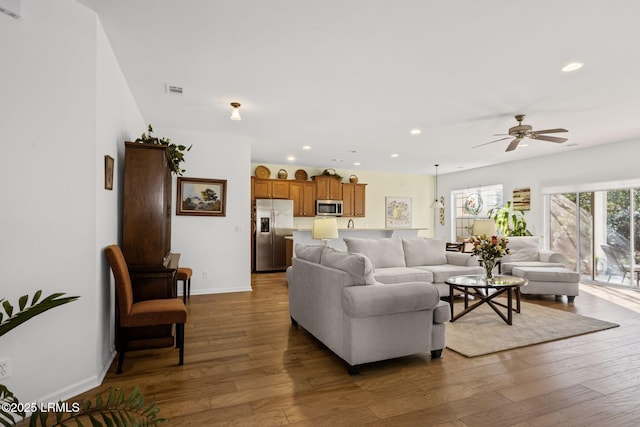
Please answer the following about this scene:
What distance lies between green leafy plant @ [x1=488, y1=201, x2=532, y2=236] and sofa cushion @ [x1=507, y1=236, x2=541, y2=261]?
4.65 feet

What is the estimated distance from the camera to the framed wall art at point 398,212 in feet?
33.0

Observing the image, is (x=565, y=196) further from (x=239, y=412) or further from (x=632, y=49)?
(x=239, y=412)

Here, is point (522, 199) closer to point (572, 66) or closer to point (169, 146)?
point (572, 66)

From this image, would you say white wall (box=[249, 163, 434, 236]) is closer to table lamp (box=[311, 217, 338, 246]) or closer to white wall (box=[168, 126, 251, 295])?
white wall (box=[168, 126, 251, 295])

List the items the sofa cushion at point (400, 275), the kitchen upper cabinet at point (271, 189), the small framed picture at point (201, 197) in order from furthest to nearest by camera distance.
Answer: the kitchen upper cabinet at point (271, 189)
the small framed picture at point (201, 197)
the sofa cushion at point (400, 275)

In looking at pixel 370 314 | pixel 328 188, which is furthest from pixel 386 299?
pixel 328 188

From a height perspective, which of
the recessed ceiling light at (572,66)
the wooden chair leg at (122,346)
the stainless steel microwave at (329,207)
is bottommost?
the wooden chair leg at (122,346)

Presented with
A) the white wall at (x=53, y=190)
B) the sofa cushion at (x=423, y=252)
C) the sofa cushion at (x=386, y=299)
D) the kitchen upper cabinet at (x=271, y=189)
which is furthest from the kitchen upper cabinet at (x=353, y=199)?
the white wall at (x=53, y=190)

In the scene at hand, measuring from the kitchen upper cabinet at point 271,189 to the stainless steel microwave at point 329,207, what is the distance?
0.90 meters

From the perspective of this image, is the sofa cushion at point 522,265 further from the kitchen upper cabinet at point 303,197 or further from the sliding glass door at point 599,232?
the kitchen upper cabinet at point 303,197

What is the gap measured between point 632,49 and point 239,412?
4056 millimetres

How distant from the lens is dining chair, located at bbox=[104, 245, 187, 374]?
8.56ft

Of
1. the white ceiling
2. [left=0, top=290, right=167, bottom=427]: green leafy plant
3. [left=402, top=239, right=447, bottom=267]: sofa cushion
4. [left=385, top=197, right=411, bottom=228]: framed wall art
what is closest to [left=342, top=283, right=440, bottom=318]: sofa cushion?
[left=0, top=290, right=167, bottom=427]: green leafy plant

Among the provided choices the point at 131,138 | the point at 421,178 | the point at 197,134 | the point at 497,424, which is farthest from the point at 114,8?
A: the point at 421,178
